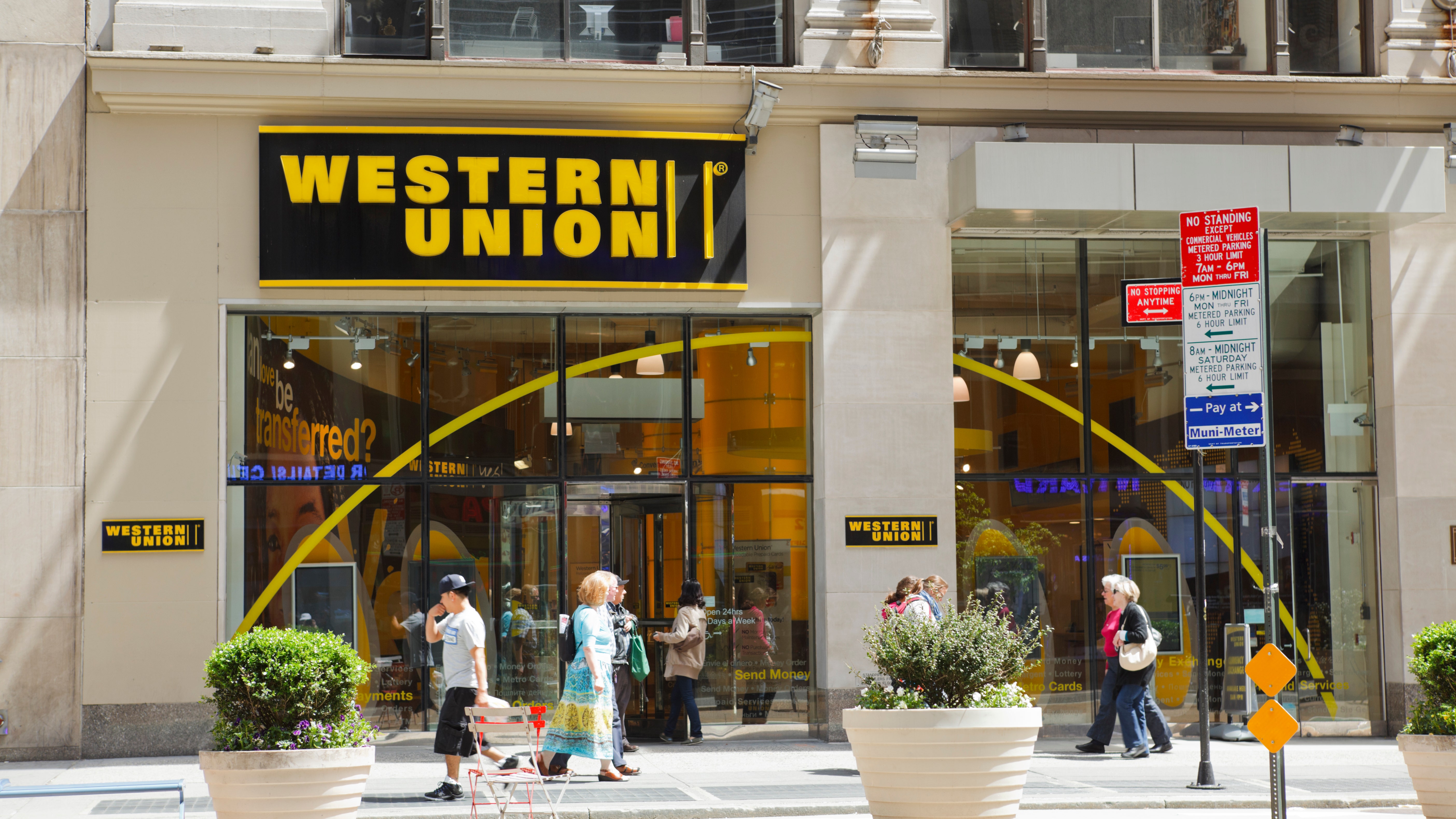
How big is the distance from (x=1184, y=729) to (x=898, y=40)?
26.3ft

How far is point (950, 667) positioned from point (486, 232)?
7371mm

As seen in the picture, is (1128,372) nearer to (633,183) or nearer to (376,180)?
(633,183)

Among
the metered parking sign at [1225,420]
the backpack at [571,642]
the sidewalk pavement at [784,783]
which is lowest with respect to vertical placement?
the sidewalk pavement at [784,783]

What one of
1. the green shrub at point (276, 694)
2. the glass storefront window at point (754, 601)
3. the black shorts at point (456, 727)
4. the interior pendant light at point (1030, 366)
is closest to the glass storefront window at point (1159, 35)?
the interior pendant light at point (1030, 366)

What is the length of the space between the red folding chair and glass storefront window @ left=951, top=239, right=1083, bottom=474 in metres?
6.21

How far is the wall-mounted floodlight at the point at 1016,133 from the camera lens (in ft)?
48.6

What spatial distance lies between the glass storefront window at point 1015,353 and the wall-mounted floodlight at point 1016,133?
116 cm

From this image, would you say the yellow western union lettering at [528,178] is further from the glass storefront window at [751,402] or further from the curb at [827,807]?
the curb at [827,807]

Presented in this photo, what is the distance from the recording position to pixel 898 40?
1483 centimetres

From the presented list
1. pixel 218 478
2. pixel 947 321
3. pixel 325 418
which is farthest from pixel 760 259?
pixel 218 478

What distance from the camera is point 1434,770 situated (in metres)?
9.55

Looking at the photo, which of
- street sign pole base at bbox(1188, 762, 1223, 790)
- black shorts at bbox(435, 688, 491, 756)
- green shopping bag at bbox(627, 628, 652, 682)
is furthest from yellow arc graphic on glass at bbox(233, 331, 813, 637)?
street sign pole base at bbox(1188, 762, 1223, 790)

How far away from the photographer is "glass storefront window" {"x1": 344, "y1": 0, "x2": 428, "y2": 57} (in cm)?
1438

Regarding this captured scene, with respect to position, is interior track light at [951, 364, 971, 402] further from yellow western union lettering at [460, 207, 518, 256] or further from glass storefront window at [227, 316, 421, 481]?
glass storefront window at [227, 316, 421, 481]
